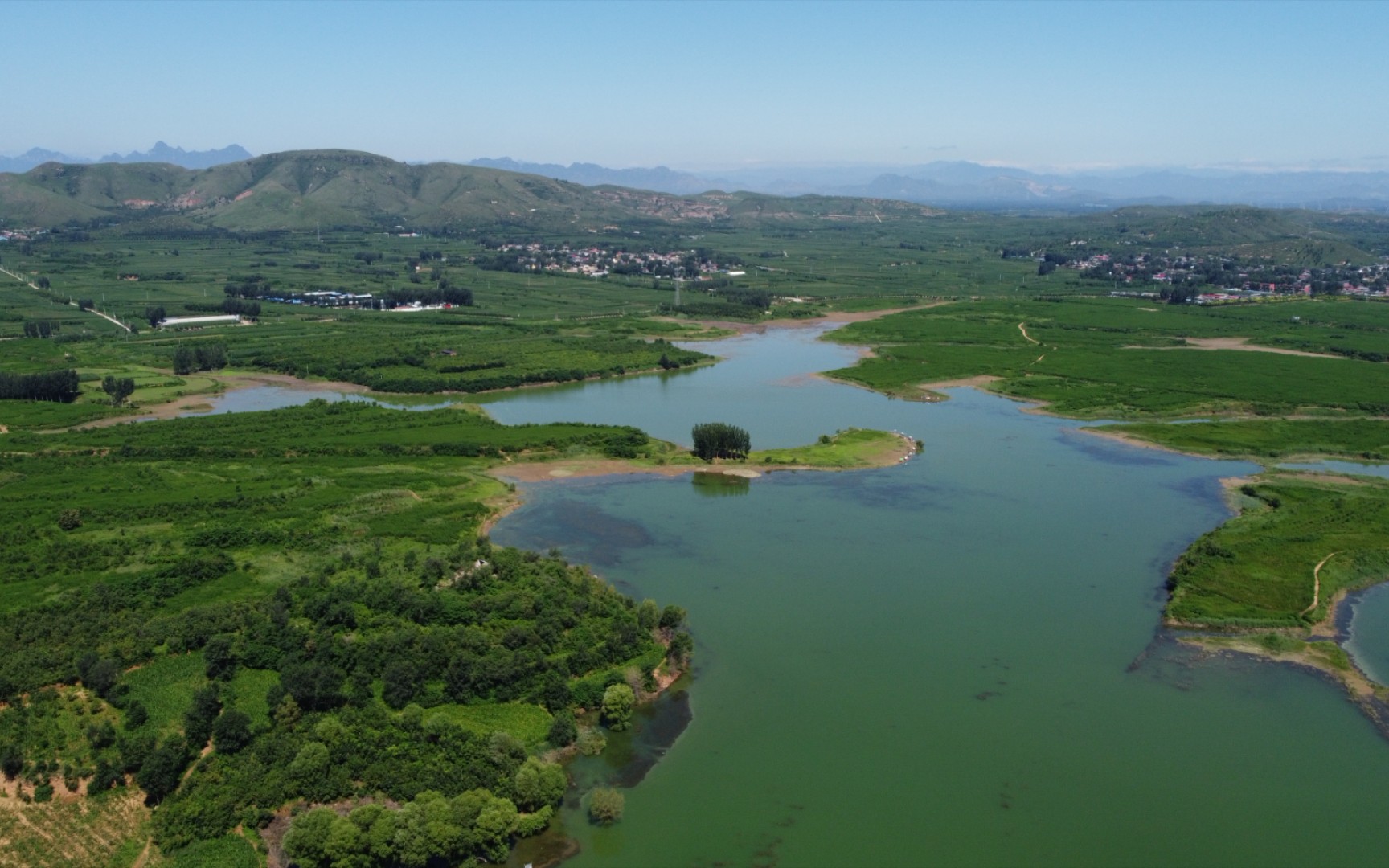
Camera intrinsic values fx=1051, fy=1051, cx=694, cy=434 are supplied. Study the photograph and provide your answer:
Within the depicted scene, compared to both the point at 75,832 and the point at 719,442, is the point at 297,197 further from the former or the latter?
the point at 75,832

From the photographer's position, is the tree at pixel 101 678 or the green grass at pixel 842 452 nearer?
the tree at pixel 101 678

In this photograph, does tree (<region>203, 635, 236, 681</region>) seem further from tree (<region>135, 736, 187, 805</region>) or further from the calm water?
the calm water

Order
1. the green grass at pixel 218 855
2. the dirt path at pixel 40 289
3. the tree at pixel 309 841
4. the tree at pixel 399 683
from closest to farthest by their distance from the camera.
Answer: the tree at pixel 309 841
the green grass at pixel 218 855
the tree at pixel 399 683
the dirt path at pixel 40 289

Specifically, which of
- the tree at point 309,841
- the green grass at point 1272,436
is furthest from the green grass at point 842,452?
the tree at point 309,841

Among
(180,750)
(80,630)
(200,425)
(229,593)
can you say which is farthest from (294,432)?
(180,750)

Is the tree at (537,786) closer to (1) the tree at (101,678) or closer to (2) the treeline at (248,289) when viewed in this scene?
(1) the tree at (101,678)

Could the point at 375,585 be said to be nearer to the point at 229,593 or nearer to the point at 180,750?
the point at 229,593

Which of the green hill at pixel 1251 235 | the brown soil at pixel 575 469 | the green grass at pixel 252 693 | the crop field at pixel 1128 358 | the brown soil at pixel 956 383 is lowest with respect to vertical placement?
the green grass at pixel 252 693
